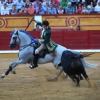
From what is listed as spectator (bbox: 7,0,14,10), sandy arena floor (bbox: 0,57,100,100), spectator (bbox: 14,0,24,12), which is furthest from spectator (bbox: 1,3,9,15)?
sandy arena floor (bbox: 0,57,100,100)

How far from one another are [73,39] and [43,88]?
7.02m

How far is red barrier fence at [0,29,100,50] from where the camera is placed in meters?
13.6

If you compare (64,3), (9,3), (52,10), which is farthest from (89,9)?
(9,3)

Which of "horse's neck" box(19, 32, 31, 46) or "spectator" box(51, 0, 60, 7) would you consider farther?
"spectator" box(51, 0, 60, 7)

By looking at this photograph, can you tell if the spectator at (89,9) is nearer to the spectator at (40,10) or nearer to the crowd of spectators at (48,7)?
the crowd of spectators at (48,7)

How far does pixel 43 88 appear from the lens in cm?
688

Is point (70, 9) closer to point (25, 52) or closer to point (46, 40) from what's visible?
point (25, 52)

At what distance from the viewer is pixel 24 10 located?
13.8 m

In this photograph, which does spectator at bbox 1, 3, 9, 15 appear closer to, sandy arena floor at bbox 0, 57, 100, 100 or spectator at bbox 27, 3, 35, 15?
spectator at bbox 27, 3, 35, 15

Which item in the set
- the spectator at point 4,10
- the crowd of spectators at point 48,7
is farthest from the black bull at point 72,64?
the spectator at point 4,10

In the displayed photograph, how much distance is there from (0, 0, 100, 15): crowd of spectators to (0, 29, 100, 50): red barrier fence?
816 millimetres

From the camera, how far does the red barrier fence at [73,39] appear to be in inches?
537

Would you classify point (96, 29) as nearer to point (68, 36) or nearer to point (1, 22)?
point (68, 36)

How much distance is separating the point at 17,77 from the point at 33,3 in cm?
553
